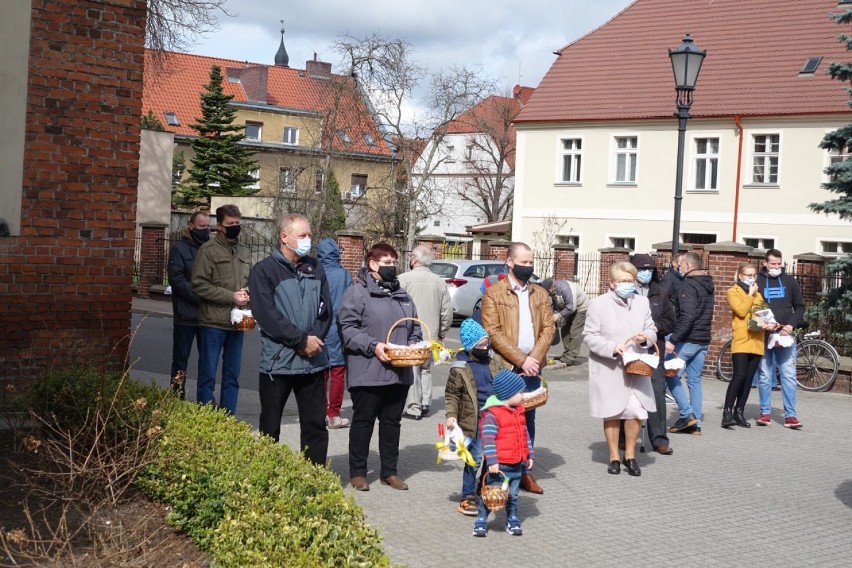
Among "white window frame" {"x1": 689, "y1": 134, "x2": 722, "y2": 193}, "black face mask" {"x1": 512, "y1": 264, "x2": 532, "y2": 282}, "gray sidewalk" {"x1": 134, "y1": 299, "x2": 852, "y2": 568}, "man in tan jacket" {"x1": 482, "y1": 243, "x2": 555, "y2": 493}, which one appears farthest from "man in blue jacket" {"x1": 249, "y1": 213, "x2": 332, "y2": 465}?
"white window frame" {"x1": 689, "y1": 134, "x2": 722, "y2": 193}

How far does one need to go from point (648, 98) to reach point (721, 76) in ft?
8.75

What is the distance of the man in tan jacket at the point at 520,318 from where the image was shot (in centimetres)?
830

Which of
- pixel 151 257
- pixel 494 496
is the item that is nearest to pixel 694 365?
pixel 494 496

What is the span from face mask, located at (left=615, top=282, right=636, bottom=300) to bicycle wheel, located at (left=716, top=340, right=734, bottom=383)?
8543 mm

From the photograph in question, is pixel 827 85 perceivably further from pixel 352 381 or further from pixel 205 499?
pixel 205 499

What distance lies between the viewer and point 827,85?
34.5m

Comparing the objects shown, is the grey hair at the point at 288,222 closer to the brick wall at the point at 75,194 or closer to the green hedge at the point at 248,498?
the green hedge at the point at 248,498

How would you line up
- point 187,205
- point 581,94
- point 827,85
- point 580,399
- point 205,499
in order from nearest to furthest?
point 205,499 → point 580,399 → point 827,85 → point 581,94 → point 187,205

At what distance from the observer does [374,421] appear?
8195 millimetres

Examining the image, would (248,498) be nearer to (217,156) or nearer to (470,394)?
(470,394)

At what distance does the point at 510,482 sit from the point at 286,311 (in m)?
1.99

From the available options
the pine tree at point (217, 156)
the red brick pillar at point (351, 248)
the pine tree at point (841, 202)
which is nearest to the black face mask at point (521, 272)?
the pine tree at point (841, 202)

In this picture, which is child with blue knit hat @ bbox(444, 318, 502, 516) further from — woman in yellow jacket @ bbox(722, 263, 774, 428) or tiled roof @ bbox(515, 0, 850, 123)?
tiled roof @ bbox(515, 0, 850, 123)

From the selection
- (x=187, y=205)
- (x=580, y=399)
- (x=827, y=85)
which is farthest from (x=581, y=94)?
(x=580, y=399)
